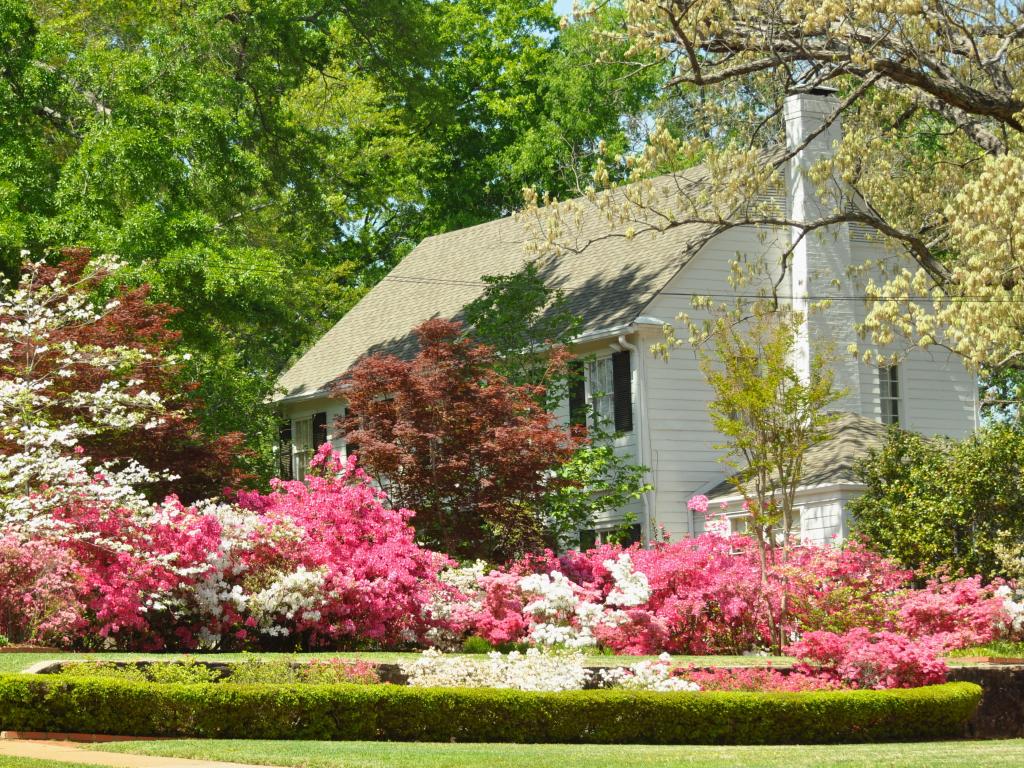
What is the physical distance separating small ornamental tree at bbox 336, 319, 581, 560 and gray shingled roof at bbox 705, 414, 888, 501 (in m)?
3.29

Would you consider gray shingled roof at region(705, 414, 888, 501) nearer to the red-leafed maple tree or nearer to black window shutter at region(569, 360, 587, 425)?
black window shutter at region(569, 360, 587, 425)

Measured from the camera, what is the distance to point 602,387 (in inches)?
982

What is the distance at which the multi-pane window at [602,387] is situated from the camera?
24609mm

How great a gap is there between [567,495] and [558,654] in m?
9.03

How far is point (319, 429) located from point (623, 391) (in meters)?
9.53

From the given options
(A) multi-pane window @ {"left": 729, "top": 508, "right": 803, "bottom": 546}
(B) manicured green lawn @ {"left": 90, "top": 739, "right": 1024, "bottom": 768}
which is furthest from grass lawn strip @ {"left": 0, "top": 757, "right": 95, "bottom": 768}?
(A) multi-pane window @ {"left": 729, "top": 508, "right": 803, "bottom": 546}

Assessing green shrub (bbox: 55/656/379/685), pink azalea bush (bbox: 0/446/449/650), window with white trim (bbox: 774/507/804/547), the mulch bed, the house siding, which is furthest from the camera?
the house siding

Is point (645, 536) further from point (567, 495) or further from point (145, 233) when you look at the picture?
point (145, 233)

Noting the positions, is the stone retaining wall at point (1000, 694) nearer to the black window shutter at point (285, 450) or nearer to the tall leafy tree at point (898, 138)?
the tall leafy tree at point (898, 138)

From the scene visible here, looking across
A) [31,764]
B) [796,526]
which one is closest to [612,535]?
[796,526]

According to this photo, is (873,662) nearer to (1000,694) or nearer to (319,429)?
(1000,694)

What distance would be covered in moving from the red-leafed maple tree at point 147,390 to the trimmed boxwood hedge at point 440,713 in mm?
8160

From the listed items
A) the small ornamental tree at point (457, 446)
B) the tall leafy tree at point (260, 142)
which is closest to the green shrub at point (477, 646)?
the small ornamental tree at point (457, 446)

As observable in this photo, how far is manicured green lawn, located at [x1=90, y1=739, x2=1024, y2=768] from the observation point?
9570mm
